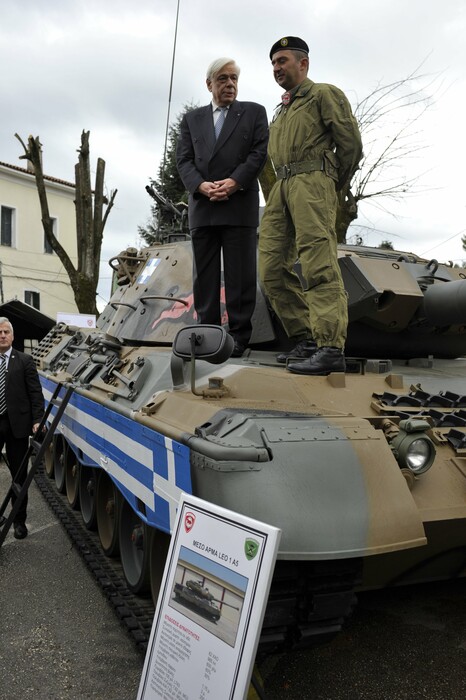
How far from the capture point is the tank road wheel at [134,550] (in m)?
4.46

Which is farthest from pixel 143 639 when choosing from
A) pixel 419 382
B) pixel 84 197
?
pixel 84 197

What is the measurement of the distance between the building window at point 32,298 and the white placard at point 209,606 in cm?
2522

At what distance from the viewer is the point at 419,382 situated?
440 cm

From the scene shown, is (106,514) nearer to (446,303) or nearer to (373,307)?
(373,307)

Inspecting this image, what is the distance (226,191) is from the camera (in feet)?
15.5

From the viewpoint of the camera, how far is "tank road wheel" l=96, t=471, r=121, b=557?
5.51m

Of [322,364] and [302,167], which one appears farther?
[302,167]

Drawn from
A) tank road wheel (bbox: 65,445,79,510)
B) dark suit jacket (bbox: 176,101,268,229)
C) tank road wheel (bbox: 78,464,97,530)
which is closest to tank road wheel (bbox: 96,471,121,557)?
tank road wheel (bbox: 78,464,97,530)

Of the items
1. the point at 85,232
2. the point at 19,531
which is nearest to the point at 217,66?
the point at 19,531

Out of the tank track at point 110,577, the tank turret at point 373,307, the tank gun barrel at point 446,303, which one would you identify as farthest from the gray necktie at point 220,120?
the tank track at point 110,577

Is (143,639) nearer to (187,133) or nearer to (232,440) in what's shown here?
(232,440)

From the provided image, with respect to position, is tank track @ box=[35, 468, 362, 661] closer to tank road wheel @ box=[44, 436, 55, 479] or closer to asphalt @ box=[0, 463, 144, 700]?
asphalt @ box=[0, 463, 144, 700]

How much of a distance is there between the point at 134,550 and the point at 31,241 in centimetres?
2380

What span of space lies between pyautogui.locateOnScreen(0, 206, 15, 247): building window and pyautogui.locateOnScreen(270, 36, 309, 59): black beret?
23.5 metres
